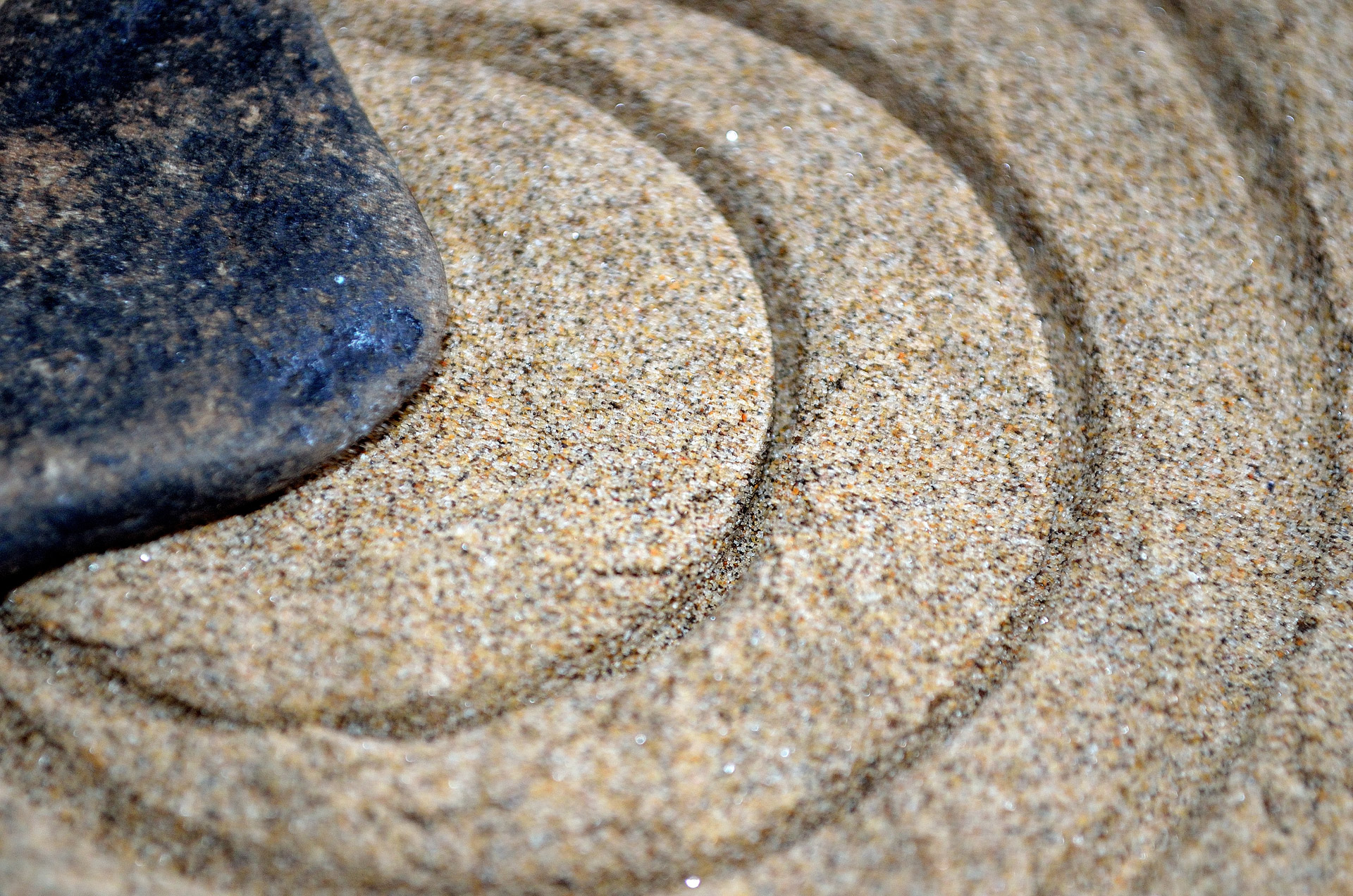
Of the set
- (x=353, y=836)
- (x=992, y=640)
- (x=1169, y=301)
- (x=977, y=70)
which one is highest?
(x=977, y=70)

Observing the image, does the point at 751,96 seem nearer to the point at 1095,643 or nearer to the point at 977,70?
the point at 977,70

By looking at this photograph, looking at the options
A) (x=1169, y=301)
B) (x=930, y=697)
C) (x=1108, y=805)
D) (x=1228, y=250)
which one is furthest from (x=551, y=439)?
(x=1228, y=250)

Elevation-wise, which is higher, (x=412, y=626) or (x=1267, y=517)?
(x=1267, y=517)

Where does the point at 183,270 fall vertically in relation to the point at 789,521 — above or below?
above
